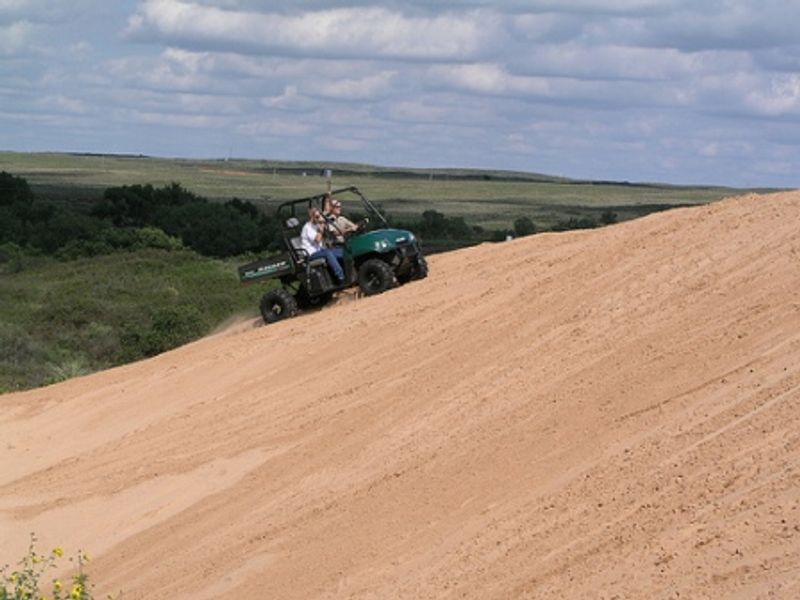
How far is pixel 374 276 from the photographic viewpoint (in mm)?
23219

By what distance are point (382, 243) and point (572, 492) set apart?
35.3 ft

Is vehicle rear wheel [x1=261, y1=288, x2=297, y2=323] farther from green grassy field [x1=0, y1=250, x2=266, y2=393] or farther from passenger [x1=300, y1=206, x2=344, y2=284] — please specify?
green grassy field [x1=0, y1=250, x2=266, y2=393]

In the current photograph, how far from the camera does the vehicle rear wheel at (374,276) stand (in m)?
23.0

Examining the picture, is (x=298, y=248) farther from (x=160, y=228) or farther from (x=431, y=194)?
(x=431, y=194)

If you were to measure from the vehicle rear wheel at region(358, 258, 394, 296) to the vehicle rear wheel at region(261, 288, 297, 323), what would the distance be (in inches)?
47.6

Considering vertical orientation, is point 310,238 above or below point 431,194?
above

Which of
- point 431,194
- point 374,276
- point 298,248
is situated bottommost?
point 431,194

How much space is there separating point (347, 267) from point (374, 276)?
436 mm

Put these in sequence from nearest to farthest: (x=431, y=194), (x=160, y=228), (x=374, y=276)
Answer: (x=374, y=276) → (x=160, y=228) → (x=431, y=194)

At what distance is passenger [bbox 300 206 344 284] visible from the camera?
23.5 metres

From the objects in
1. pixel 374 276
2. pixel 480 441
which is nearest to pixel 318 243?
pixel 374 276

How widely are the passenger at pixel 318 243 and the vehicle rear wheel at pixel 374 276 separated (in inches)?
12.5

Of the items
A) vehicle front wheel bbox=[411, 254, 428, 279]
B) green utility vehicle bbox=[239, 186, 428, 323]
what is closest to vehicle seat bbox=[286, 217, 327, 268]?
green utility vehicle bbox=[239, 186, 428, 323]

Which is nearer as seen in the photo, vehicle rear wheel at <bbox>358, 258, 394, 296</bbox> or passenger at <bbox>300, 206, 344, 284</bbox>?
vehicle rear wheel at <bbox>358, 258, 394, 296</bbox>
